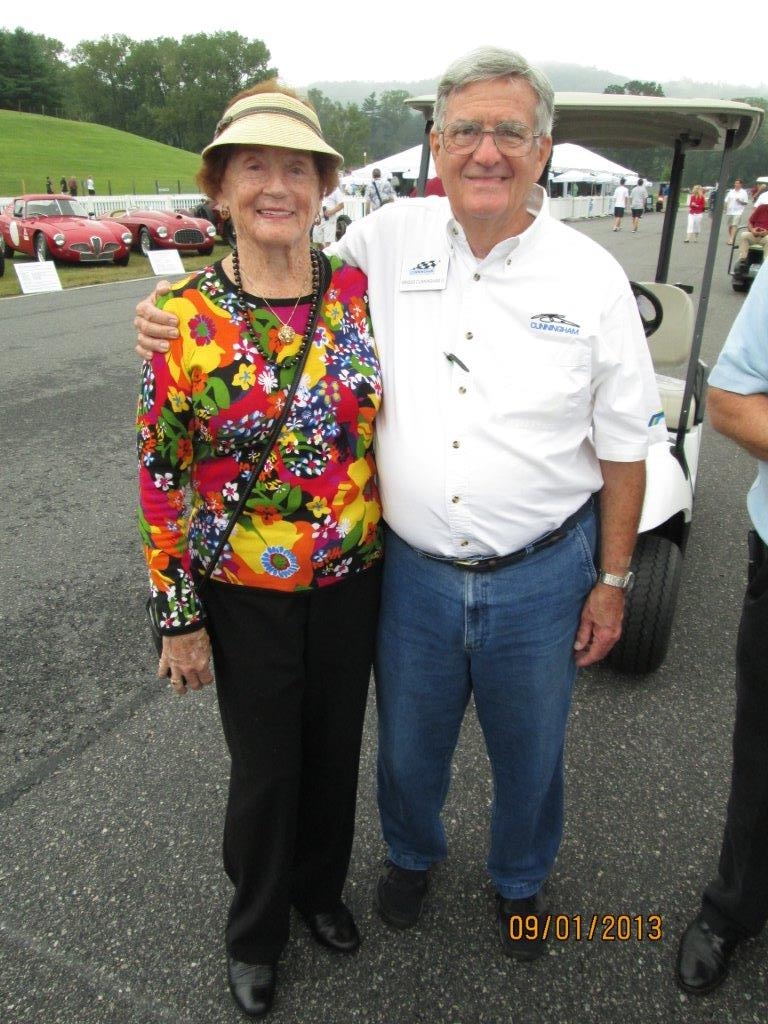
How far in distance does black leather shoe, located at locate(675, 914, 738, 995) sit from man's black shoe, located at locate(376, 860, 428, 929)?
68cm

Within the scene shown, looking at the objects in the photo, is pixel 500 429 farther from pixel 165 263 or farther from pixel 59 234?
pixel 59 234

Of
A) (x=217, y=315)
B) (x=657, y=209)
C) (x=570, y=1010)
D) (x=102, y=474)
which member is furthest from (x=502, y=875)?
(x=657, y=209)

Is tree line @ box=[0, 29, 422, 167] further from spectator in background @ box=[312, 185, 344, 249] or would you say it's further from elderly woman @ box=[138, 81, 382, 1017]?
elderly woman @ box=[138, 81, 382, 1017]

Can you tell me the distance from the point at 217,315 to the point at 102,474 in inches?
159

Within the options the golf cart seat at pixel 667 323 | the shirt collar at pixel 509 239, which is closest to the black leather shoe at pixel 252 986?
the shirt collar at pixel 509 239

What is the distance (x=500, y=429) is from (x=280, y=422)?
1.54 feet

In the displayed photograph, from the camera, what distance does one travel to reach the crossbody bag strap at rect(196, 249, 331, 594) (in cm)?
164

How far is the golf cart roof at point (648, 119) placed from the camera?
3.11 meters

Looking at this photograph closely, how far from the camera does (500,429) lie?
170cm

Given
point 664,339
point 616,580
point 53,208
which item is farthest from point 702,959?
point 53,208

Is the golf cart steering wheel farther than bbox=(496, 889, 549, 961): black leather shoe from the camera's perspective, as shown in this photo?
Yes

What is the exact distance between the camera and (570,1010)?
6.30 ft

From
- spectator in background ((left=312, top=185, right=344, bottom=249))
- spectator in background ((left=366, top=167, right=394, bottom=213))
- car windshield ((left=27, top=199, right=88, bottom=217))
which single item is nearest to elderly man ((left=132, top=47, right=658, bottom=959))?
spectator in background ((left=312, top=185, right=344, bottom=249))

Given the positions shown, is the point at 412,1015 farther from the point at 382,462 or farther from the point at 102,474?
the point at 102,474
